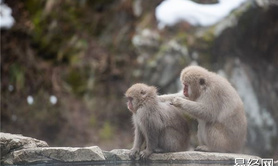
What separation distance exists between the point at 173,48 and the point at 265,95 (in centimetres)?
210

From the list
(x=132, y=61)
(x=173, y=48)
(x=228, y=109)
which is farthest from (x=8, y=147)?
(x=132, y=61)

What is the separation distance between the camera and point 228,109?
6254 millimetres

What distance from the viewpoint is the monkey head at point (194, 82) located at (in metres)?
6.28

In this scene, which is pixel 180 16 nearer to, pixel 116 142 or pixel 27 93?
pixel 116 142

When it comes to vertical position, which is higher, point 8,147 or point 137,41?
point 137,41

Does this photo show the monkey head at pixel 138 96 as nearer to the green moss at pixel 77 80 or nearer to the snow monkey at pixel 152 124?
the snow monkey at pixel 152 124

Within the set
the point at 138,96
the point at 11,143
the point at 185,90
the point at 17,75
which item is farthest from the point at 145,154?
the point at 17,75

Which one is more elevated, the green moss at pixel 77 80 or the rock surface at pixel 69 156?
the green moss at pixel 77 80

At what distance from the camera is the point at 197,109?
20.2 feet

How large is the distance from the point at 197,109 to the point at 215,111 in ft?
0.82

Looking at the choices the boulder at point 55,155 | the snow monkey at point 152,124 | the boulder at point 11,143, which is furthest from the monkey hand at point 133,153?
the boulder at point 11,143

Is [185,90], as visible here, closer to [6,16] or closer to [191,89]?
[191,89]

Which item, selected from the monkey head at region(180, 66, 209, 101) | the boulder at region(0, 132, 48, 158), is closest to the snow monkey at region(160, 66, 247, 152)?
the monkey head at region(180, 66, 209, 101)

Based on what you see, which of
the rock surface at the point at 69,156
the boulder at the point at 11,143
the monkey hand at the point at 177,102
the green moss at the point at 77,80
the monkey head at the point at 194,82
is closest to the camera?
the rock surface at the point at 69,156
